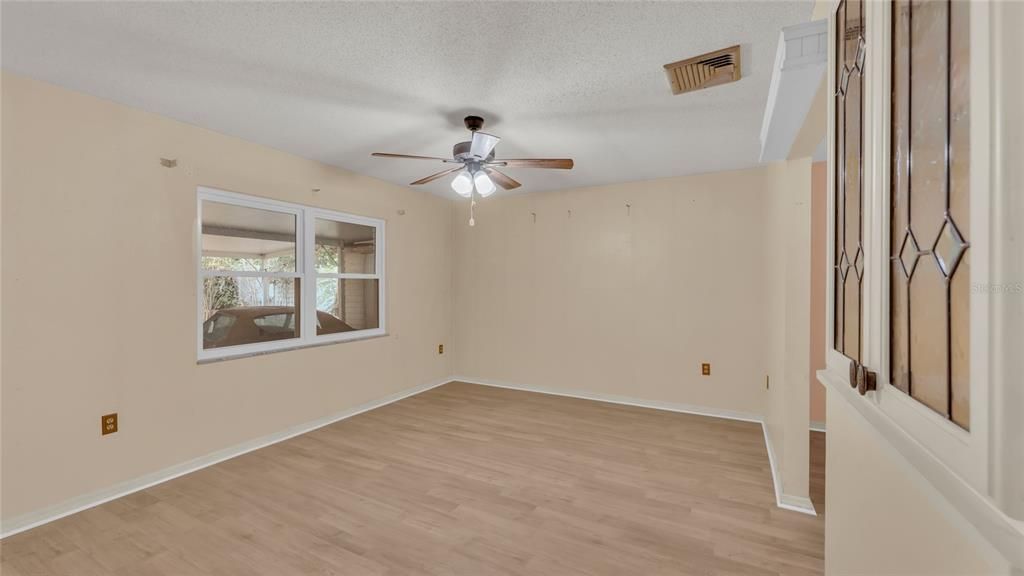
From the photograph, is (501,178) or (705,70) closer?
(705,70)

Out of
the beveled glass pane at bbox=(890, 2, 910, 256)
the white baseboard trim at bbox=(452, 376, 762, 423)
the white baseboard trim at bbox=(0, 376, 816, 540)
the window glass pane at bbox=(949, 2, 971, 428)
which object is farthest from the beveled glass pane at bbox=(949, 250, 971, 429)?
the white baseboard trim at bbox=(452, 376, 762, 423)

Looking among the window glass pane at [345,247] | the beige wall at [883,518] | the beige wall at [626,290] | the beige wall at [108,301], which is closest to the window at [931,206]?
the beige wall at [883,518]

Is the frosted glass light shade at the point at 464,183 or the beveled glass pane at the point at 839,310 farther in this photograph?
the frosted glass light shade at the point at 464,183

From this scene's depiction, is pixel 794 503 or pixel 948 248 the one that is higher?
pixel 948 248

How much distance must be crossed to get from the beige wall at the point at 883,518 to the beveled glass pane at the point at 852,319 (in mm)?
149

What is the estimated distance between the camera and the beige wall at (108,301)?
7.38ft

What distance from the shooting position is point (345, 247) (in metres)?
4.26

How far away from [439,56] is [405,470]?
2571 mm

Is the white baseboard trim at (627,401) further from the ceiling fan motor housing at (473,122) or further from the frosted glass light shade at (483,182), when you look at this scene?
the ceiling fan motor housing at (473,122)

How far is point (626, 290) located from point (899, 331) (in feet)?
12.5

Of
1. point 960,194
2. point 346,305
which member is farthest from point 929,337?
point 346,305

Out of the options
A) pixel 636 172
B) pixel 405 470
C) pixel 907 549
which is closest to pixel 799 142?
pixel 636 172

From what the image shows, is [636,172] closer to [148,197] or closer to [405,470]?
[405,470]

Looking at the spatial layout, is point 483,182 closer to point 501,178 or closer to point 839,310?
point 501,178
